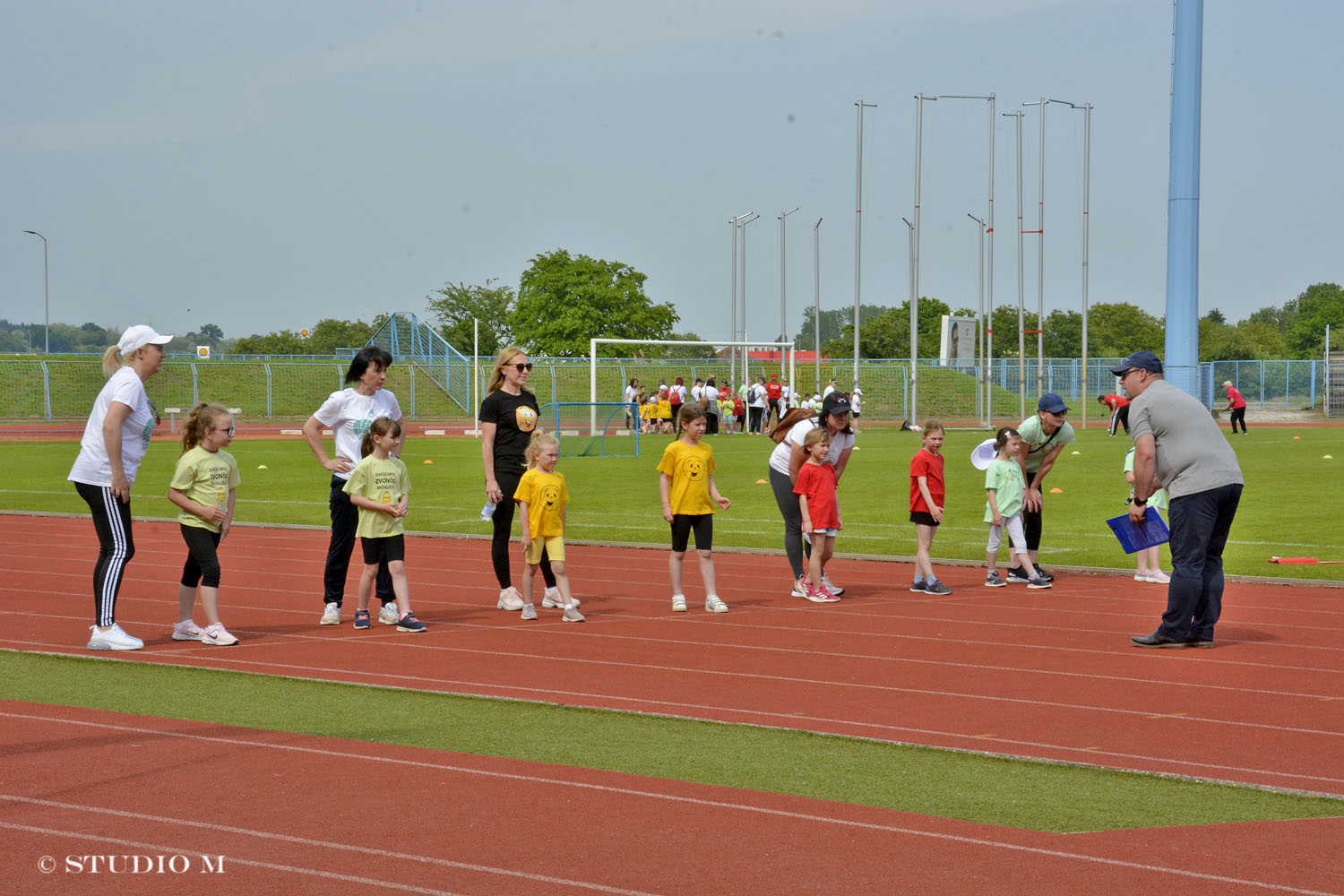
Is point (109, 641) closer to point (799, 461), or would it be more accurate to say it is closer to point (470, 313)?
point (799, 461)

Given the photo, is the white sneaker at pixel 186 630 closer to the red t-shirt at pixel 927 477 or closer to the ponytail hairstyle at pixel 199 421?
the ponytail hairstyle at pixel 199 421

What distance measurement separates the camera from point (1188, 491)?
8531 millimetres

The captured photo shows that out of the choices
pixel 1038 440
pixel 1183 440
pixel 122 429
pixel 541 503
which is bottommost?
pixel 541 503

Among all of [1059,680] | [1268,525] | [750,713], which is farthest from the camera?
[1268,525]

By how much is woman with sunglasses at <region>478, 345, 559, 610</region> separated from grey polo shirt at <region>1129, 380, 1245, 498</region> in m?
4.04

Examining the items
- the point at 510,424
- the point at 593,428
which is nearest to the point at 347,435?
the point at 510,424

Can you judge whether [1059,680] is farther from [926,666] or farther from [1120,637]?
[1120,637]

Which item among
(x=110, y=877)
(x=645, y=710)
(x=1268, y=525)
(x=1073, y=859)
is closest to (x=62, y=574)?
(x=645, y=710)

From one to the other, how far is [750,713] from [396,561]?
10.9 feet

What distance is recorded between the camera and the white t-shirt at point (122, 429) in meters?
8.07

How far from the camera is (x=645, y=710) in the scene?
271 inches

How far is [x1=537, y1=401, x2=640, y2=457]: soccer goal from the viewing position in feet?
110

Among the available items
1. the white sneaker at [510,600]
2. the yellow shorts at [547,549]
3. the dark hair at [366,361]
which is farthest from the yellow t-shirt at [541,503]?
the dark hair at [366,361]

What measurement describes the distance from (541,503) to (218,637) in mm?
2299
